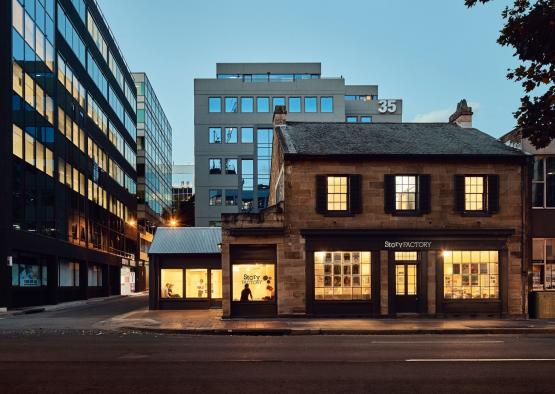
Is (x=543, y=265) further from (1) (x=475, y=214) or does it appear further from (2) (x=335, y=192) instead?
(2) (x=335, y=192)

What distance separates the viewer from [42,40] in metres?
41.2

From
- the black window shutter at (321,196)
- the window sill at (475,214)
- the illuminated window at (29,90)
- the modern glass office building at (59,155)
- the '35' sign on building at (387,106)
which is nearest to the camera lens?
the black window shutter at (321,196)

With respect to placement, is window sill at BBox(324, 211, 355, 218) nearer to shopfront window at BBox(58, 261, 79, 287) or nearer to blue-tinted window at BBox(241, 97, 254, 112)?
shopfront window at BBox(58, 261, 79, 287)

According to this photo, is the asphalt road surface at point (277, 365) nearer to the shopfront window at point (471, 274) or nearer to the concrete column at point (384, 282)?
the concrete column at point (384, 282)

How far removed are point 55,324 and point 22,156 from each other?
1574cm

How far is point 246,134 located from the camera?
74.6m

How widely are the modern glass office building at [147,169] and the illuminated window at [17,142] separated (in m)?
42.1

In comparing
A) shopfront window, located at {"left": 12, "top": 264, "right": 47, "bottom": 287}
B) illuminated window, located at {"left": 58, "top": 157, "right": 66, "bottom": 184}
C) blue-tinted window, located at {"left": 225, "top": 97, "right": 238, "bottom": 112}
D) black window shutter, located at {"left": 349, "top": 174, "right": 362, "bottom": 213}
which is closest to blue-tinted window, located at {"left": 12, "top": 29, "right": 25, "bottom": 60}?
illuminated window, located at {"left": 58, "top": 157, "right": 66, "bottom": 184}

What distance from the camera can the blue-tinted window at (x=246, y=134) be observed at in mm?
74500

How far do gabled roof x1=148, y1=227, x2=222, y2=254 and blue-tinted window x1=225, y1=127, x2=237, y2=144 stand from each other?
40146mm

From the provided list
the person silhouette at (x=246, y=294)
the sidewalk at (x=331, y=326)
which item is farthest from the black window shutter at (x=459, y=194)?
the person silhouette at (x=246, y=294)

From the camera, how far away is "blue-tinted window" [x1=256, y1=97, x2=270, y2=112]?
75438 mm

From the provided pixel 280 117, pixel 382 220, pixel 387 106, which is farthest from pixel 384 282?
pixel 387 106

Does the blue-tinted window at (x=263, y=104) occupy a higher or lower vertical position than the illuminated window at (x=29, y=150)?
higher
